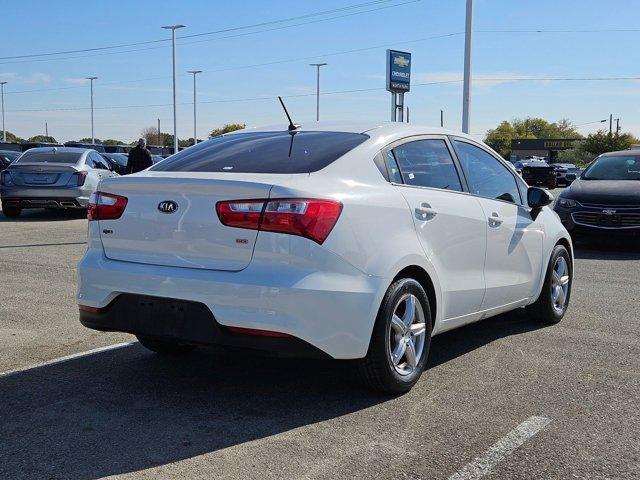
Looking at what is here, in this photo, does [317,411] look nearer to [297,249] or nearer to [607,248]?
[297,249]

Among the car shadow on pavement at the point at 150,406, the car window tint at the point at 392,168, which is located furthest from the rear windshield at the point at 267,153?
the car shadow on pavement at the point at 150,406

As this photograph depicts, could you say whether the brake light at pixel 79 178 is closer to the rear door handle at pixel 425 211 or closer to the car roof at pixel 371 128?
the car roof at pixel 371 128

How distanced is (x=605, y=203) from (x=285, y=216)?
29.5ft

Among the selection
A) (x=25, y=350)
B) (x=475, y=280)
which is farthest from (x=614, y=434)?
(x=25, y=350)

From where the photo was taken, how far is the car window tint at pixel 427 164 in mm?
4914

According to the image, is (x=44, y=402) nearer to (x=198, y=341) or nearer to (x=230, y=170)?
(x=198, y=341)

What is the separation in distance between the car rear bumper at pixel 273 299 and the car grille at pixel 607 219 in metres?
8.41

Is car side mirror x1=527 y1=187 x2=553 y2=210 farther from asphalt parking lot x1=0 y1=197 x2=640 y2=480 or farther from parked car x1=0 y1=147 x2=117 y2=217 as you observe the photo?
parked car x1=0 y1=147 x2=117 y2=217

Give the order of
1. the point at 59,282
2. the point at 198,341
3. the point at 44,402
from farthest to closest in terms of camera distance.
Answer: the point at 59,282, the point at 44,402, the point at 198,341

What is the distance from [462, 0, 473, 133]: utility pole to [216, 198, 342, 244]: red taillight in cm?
1592

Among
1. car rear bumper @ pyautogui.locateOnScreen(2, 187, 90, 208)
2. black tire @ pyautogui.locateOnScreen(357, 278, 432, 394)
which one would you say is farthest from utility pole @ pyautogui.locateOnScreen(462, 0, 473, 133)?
black tire @ pyautogui.locateOnScreen(357, 278, 432, 394)

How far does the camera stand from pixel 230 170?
4508mm

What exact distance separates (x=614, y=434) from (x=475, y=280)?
1559mm

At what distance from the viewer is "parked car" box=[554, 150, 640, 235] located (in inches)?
455
